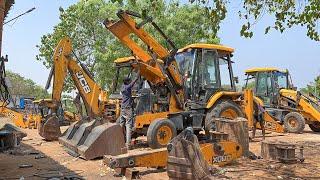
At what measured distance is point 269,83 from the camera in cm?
1866

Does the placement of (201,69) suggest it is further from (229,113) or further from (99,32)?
(99,32)

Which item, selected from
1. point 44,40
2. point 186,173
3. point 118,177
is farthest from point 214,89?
point 44,40

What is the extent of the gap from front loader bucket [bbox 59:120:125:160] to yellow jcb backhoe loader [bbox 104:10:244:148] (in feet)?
5.71

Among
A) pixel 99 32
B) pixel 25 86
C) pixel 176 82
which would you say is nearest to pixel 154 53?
pixel 176 82

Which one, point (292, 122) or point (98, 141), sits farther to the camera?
point (292, 122)

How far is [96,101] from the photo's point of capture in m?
14.0

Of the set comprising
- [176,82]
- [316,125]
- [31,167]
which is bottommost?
[31,167]

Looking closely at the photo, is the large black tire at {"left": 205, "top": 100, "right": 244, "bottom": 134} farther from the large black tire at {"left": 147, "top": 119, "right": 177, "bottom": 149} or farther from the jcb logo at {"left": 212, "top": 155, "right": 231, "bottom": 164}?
the jcb logo at {"left": 212, "top": 155, "right": 231, "bottom": 164}

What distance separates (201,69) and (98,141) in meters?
4.32

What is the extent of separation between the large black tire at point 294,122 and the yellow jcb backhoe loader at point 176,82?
5.53 meters

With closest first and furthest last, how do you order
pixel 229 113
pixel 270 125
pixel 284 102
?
pixel 229 113 → pixel 270 125 → pixel 284 102

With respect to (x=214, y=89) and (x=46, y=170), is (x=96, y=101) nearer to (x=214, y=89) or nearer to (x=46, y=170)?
(x=214, y=89)

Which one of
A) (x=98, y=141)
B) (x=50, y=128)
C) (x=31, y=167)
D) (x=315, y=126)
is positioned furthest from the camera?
(x=315, y=126)

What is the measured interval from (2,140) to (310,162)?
690 centimetres
